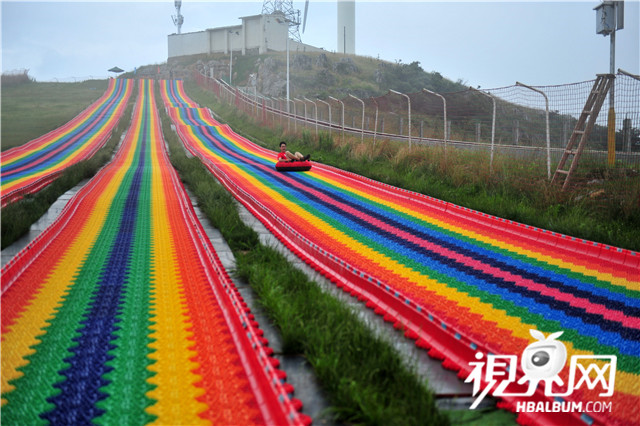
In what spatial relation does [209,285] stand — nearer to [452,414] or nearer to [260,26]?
[452,414]

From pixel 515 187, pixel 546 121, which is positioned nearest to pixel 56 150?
pixel 515 187

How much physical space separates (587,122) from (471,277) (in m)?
4.98

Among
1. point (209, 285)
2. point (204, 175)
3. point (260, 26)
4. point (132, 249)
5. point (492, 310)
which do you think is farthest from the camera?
point (260, 26)

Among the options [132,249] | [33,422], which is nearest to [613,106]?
[132,249]

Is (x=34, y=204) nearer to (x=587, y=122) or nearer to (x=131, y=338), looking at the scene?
(x=131, y=338)

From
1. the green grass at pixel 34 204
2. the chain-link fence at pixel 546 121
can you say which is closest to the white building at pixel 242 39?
the chain-link fence at pixel 546 121

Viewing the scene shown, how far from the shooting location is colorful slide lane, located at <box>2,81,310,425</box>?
315 centimetres

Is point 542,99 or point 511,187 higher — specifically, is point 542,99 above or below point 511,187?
above

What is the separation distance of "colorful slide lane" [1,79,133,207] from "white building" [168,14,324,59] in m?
31.0

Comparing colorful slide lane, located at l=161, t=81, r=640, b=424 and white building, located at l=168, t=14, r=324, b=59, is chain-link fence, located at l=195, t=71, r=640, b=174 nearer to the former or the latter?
colorful slide lane, located at l=161, t=81, r=640, b=424

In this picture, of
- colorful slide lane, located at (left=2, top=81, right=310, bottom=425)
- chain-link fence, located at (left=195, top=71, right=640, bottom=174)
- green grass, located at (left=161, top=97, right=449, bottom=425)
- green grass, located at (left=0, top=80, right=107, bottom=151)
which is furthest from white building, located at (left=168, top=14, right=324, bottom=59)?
green grass, located at (left=161, top=97, right=449, bottom=425)

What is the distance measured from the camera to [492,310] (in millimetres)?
4957

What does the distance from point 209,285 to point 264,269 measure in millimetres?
572

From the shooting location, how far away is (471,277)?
5.94 metres
